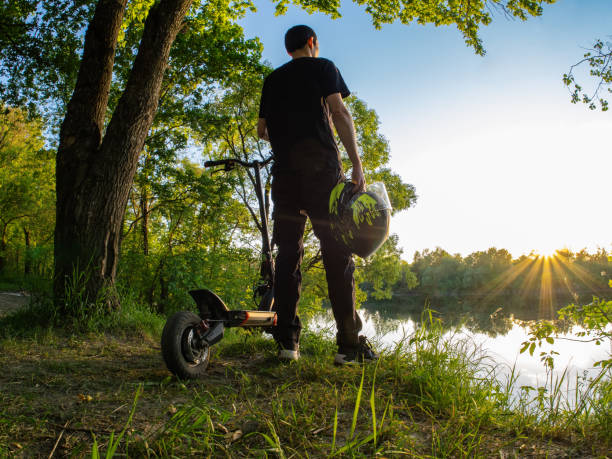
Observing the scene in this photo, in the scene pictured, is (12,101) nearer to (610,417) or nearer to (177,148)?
(177,148)

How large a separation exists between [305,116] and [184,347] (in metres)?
1.61

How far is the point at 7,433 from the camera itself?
131 cm

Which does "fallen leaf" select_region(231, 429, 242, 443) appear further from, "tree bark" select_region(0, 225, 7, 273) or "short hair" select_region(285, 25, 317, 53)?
"tree bark" select_region(0, 225, 7, 273)

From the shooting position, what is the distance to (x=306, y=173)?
2.51m

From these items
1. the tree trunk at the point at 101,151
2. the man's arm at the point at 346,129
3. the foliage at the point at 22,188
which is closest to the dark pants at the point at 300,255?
the man's arm at the point at 346,129

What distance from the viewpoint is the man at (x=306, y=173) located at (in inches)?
98.1

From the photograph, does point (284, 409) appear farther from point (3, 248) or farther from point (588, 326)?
point (3, 248)

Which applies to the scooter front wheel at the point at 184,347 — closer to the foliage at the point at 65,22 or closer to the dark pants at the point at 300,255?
the dark pants at the point at 300,255

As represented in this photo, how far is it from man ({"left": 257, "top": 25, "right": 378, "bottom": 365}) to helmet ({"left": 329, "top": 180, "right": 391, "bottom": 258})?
90 millimetres

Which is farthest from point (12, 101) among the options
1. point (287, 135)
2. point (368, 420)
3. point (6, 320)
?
point (368, 420)

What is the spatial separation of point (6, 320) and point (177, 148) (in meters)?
9.09

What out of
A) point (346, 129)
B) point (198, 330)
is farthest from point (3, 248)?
point (346, 129)

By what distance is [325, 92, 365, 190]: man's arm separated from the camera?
2471 mm

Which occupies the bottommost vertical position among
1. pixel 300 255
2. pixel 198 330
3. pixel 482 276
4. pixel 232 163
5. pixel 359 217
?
pixel 482 276
